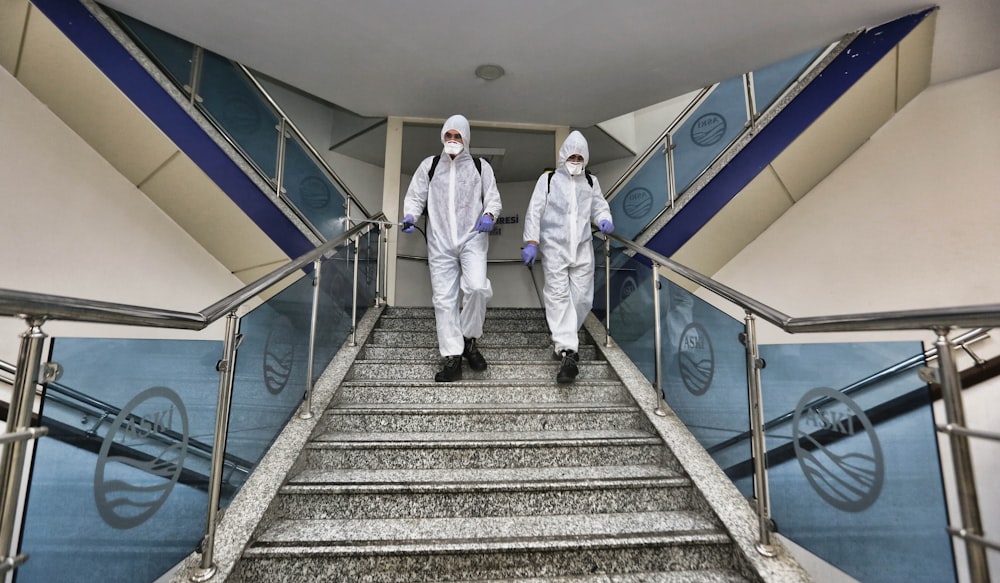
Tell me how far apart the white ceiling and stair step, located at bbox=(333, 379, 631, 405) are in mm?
2268

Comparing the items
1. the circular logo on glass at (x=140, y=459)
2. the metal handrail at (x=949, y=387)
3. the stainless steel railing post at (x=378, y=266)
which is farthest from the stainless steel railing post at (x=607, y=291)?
the circular logo on glass at (x=140, y=459)

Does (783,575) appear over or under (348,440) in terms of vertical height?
under

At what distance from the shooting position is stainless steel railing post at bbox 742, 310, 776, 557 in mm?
1485

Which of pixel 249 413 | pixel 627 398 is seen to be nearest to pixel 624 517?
pixel 627 398

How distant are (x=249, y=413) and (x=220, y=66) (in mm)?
2755

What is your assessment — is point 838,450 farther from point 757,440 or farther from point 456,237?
point 456,237

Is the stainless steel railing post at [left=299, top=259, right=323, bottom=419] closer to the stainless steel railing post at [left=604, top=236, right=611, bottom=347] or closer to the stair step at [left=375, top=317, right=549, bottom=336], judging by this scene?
the stair step at [left=375, top=317, right=549, bottom=336]

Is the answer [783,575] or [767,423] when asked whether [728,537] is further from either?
[767,423]

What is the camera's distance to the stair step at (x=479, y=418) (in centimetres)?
223

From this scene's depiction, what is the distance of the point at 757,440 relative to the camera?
5.31 ft

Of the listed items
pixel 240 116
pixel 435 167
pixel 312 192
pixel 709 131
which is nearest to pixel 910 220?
pixel 709 131

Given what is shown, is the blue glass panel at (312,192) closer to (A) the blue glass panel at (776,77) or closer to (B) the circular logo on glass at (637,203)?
(B) the circular logo on glass at (637,203)

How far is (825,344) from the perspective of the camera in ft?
4.59

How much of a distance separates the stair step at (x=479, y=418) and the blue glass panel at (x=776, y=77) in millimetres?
2412
